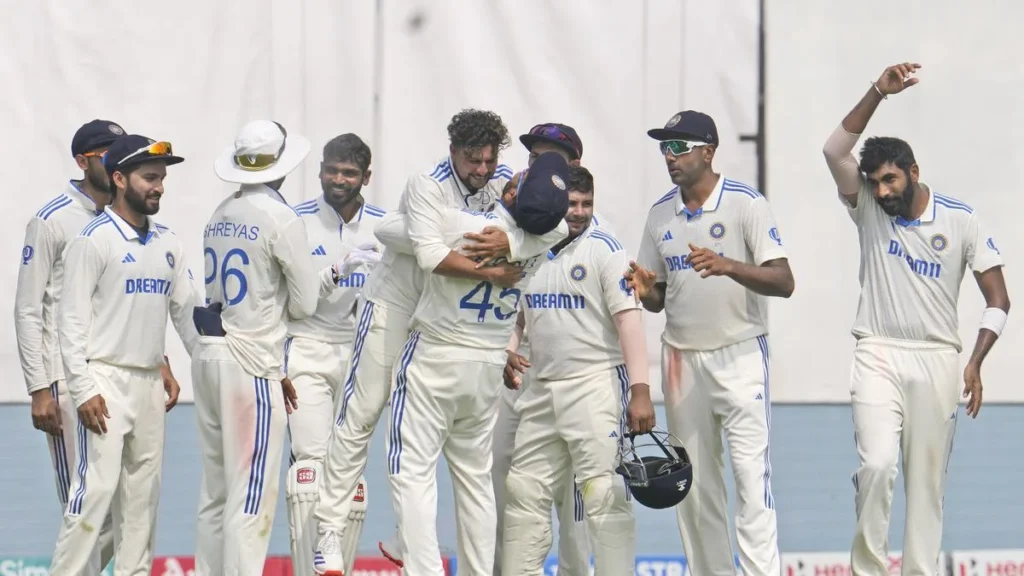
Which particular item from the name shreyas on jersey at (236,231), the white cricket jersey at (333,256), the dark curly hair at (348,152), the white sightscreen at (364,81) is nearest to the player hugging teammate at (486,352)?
the name shreyas on jersey at (236,231)

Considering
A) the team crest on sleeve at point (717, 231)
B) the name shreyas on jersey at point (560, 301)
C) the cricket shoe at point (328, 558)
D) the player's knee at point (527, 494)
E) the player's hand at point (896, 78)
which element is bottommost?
the cricket shoe at point (328, 558)

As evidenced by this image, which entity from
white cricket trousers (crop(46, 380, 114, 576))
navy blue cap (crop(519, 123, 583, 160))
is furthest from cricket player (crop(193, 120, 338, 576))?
navy blue cap (crop(519, 123, 583, 160))

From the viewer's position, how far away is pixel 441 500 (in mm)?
7961

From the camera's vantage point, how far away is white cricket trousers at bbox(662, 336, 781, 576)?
5.73 metres

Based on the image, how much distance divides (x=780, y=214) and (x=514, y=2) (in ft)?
5.98

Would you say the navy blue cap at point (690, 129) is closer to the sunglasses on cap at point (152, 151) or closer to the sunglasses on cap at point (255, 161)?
the sunglasses on cap at point (255, 161)

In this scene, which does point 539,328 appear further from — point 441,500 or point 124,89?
point 124,89

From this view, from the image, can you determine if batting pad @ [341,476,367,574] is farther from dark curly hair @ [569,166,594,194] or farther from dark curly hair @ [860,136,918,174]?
dark curly hair @ [860,136,918,174]

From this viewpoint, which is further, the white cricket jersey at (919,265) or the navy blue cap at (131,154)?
the white cricket jersey at (919,265)

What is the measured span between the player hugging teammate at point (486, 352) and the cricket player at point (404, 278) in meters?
0.01

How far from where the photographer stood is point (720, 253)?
5887 mm

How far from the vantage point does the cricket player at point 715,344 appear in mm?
5762

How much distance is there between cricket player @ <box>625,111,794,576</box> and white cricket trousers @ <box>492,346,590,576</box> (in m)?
0.41

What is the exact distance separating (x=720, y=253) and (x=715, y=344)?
0.35 meters
